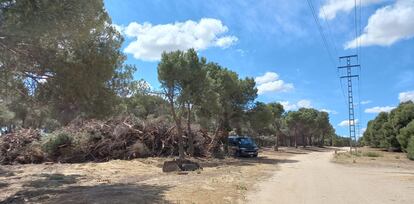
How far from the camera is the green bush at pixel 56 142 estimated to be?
90.0 feet

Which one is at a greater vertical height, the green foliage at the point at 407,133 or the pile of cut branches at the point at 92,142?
the green foliage at the point at 407,133

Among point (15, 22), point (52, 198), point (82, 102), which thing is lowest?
point (52, 198)

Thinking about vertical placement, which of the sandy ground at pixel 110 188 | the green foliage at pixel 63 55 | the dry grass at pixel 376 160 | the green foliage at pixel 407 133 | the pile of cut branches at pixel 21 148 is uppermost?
the green foliage at pixel 407 133

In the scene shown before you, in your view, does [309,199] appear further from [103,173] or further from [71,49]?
[103,173]

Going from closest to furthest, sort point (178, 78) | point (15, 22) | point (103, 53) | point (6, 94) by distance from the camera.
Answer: point (15, 22)
point (103, 53)
point (6, 94)
point (178, 78)

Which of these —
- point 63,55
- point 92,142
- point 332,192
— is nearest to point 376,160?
point 92,142

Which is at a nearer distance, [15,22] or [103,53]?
[15,22]

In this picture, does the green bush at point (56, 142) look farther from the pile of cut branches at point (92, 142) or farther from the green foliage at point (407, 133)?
the green foliage at point (407, 133)

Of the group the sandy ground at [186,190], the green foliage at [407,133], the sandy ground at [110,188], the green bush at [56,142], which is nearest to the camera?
the sandy ground at [110,188]

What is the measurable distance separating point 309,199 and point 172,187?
4572 millimetres

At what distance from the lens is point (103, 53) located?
13.9m

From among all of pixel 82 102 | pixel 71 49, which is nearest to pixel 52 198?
pixel 82 102


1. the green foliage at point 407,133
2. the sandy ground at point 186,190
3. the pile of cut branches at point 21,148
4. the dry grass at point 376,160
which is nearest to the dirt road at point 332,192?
the sandy ground at point 186,190

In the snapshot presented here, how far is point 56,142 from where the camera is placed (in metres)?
27.4
